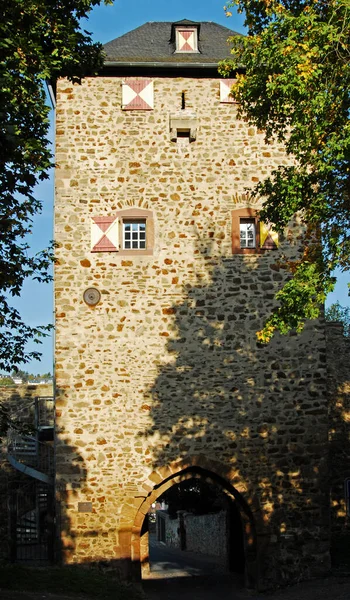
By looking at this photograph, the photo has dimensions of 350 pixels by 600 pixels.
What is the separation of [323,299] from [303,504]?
542cm

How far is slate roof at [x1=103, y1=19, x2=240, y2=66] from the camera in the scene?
50.1 feet

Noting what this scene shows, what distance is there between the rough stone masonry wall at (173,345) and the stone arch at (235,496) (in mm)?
54

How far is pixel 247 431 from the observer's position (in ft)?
47.1

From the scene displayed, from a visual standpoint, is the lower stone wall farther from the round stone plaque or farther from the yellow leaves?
the yellow leaves

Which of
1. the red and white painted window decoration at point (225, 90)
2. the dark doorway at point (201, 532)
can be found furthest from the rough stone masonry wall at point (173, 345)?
the dark doorway at point (201, 532)

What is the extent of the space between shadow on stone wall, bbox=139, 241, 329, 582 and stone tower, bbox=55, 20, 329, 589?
24mm

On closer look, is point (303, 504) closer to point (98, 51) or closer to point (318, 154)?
point (318, 154)

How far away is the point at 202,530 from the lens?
24.7 metres

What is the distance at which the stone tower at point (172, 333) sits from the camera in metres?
14.1

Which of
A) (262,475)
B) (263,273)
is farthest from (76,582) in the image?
(263,273)

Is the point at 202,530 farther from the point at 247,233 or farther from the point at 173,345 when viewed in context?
the point at 247,233

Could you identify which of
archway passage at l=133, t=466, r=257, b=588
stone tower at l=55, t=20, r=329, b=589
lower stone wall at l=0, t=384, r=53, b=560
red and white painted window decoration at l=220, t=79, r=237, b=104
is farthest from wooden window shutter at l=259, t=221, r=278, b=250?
lower stone wall at l=0, t=384, r=53, b=560

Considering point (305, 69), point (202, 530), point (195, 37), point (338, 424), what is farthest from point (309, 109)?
point (202, 530)

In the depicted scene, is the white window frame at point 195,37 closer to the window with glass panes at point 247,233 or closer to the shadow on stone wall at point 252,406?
the window with glass panes at point 247,233
